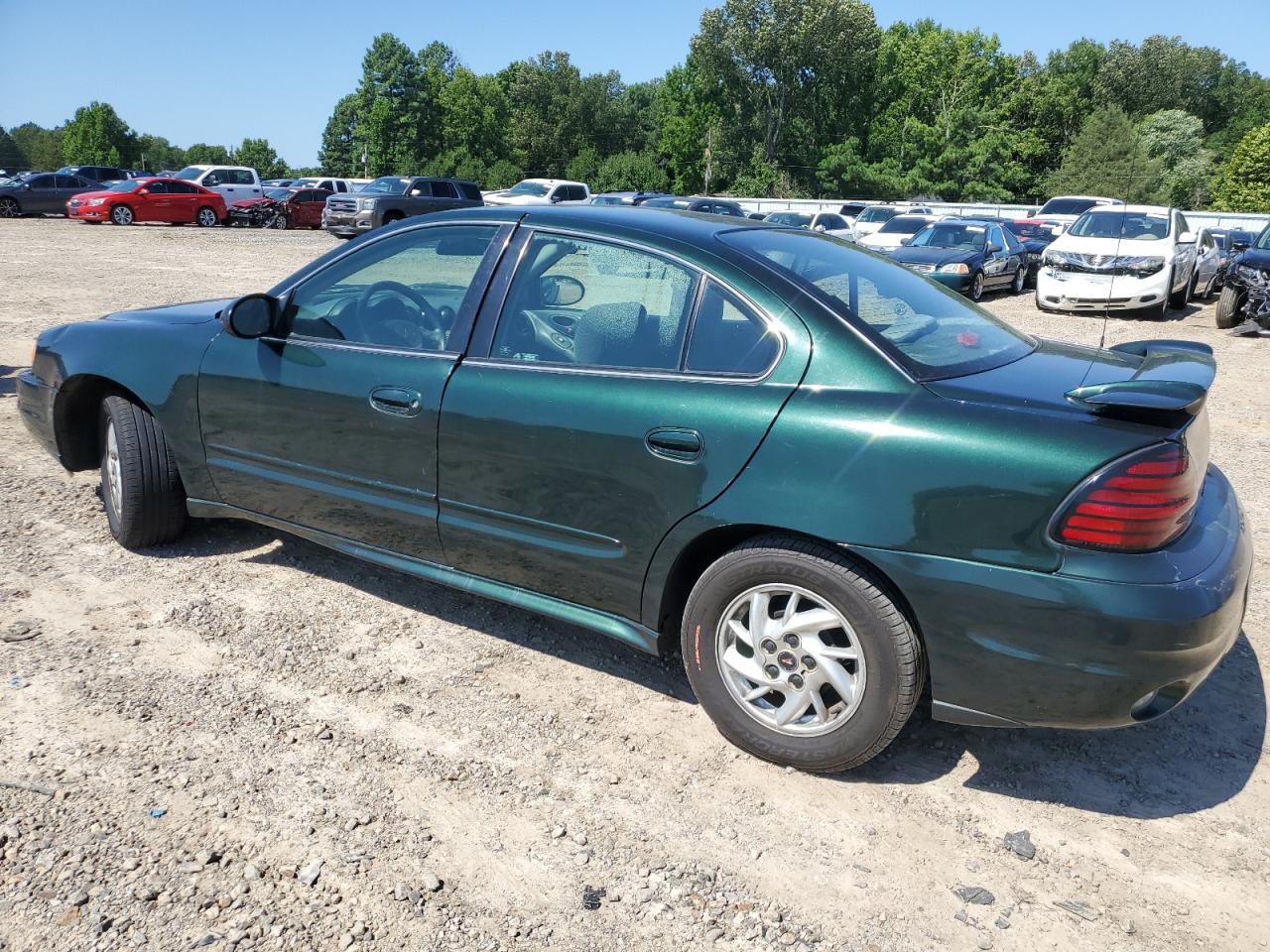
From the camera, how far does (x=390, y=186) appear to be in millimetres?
28125

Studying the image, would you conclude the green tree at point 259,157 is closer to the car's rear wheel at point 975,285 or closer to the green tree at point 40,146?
the green tree at point 40,146

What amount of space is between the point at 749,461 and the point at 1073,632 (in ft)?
3.08

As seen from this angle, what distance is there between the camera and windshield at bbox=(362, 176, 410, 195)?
27.7 meters

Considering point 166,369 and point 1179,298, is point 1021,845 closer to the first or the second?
point 166,369

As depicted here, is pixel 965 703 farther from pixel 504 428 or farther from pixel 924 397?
pixel 504 428

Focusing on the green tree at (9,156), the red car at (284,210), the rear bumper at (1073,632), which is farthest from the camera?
the green tree at (9,156)

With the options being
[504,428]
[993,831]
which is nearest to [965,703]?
[993,831]

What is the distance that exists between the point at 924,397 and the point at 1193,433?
0.74 meters

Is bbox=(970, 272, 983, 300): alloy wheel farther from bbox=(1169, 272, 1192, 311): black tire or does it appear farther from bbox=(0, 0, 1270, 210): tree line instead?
bbox=(0, 0, 1270, 210): tree line

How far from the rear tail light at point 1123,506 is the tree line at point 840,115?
56.9 m

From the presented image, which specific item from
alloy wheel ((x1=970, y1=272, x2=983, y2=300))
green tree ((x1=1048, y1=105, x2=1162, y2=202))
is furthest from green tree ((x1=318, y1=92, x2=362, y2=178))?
alloy wheel ((x1=970, y1=272, x2=983, y2=300))

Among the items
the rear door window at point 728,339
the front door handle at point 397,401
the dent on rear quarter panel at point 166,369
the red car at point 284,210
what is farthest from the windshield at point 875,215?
the rear door window at point 728,339

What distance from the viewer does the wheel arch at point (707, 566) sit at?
279 cm

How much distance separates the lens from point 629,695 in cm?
353
